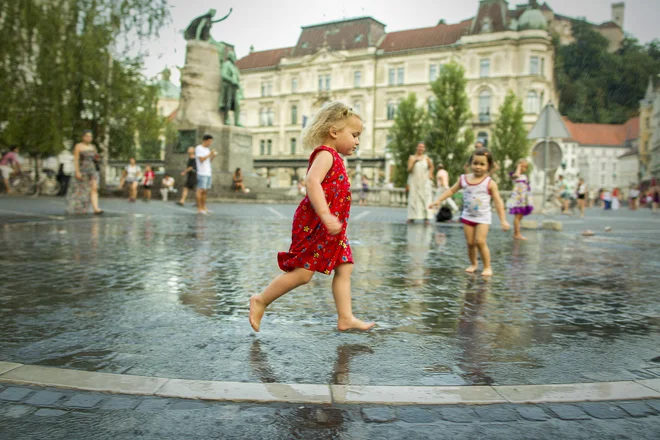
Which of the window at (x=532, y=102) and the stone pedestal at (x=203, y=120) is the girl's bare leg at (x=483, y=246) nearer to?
the stone pedestal at (x=203, y=120)

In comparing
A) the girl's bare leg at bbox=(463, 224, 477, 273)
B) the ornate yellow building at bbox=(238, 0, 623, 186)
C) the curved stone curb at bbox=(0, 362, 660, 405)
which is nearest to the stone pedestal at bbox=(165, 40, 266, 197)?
the girl's bare leg at bbox=(463, 224, 477, 273)

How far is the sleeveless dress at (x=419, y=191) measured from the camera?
16.7m

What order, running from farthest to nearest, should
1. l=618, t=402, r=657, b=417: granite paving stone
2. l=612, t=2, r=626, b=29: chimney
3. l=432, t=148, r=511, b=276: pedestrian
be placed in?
1. l=612, t=2, r=626, b=29: chimney
2. l=432, t=148, r=511, b=276: pedestrian
3. l=618, t=402, r=657, b=417: granite paving stone

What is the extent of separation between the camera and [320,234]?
4.01 m

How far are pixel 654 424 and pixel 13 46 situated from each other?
30.7m

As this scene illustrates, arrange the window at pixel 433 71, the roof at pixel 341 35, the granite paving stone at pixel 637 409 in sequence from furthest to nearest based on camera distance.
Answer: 1. the roof at pixel 341 35
2. the window at pixel 433 71
3. the granite paving stone at pixel 637 409

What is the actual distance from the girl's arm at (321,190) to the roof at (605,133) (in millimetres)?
114272

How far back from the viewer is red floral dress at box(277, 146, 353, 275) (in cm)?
401

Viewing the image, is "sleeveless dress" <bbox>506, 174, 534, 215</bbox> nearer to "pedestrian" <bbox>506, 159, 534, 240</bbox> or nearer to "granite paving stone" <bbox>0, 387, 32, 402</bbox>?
"pedestrian" <bbox>506, 159, 534, 240</bbox>

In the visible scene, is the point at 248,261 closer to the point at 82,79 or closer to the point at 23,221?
the point at 23,221


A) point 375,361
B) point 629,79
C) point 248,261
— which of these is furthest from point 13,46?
point 629,79

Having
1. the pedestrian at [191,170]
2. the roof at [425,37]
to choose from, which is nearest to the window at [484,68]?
the roof at [425,37]

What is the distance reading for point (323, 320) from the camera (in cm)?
461

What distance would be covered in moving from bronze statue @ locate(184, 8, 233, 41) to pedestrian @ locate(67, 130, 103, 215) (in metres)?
12.7
